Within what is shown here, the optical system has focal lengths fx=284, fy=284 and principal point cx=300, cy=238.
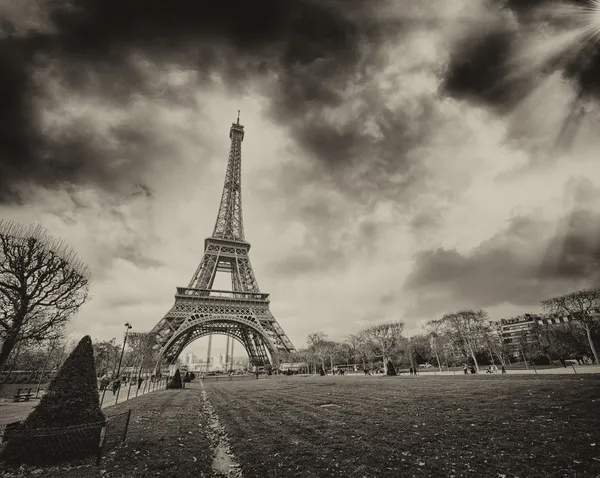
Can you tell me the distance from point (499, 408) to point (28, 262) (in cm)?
2524

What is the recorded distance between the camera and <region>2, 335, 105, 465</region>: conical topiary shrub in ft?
23.3

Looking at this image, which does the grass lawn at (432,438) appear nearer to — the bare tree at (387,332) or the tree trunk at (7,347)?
the tree trunk at (7,347)

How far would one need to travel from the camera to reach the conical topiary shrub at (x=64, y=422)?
710cm

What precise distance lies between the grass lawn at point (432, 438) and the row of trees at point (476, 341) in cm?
3201

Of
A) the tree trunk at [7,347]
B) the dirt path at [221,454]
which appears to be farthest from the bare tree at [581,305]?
the tree trunk at [7,347]

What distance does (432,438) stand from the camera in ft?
26.3

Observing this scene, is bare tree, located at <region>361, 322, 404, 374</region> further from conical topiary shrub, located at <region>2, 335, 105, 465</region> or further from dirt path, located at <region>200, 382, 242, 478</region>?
conical topiary shrub, located at <region>2, 335, 105, 465</region>

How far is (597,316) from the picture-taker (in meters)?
42.0

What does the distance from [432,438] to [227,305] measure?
47.1m

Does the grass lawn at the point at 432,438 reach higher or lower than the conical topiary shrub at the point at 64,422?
lower

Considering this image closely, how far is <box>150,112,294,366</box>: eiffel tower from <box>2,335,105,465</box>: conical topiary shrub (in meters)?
37.4

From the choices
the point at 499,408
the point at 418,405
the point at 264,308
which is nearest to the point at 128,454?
the point at 418,405

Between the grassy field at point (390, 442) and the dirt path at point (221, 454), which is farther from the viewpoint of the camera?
the dirt path at point (221, 454)

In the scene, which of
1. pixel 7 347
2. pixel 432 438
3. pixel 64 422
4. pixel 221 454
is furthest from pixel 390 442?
pixel 7 347
